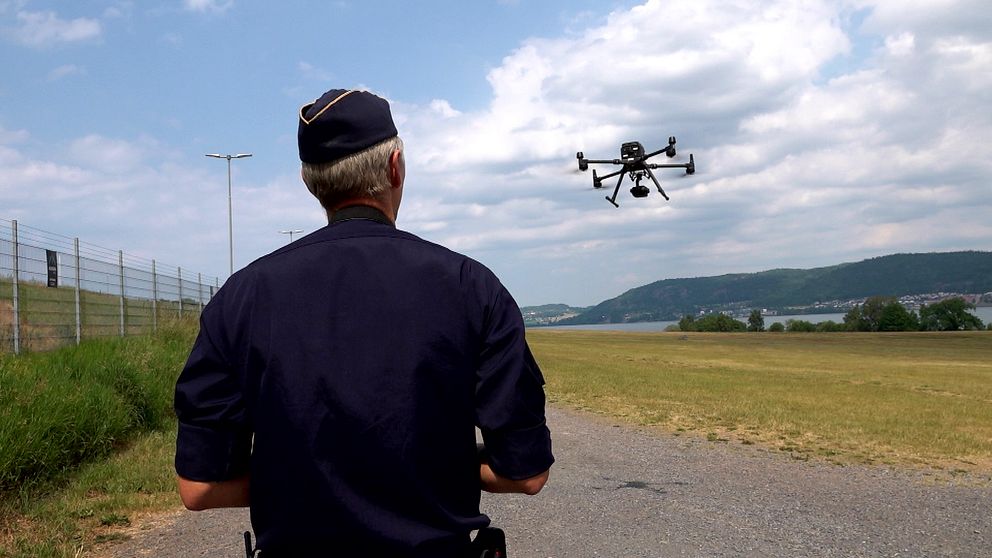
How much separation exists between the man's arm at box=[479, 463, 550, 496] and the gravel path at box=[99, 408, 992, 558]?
3.96 meters

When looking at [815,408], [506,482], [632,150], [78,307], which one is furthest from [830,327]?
[506,482]

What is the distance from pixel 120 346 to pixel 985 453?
1273 cm

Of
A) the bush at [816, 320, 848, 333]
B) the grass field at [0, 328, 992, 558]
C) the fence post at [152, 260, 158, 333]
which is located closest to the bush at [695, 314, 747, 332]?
the bush at [816, 320, 848, 333]

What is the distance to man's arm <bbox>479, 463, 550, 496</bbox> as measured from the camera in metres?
1.85

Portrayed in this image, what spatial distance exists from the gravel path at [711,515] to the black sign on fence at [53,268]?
8274 mm

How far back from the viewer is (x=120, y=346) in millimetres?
12602

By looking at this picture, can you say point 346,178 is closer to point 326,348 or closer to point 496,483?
point 326,348

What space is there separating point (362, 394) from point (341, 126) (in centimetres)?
65

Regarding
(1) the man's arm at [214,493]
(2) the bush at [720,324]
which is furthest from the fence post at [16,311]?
(2) the bush at [720,324]

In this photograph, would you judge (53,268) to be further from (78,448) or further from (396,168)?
(396,168)

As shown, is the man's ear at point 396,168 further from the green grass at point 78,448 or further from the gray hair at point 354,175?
the green grass at point 78,448

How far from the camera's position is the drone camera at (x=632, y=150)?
1179 inches

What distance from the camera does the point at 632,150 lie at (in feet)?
98.8

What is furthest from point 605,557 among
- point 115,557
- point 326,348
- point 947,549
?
point 326,348
